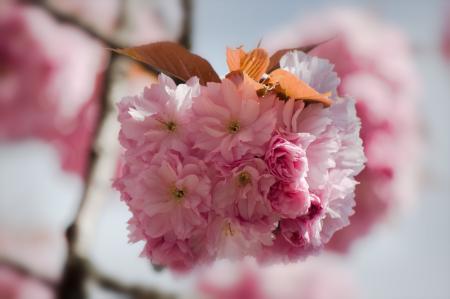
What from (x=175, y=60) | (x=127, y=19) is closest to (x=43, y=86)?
(x=127, y=19)

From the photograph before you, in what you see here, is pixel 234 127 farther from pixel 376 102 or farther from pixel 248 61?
pixel 376 102

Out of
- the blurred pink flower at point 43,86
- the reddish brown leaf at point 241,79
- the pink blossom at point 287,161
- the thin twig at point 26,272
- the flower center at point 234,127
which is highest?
the blurred pink flower at point 43,86

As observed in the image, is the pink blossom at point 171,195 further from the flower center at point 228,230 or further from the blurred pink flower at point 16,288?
the blurred pink flower at point 16,288

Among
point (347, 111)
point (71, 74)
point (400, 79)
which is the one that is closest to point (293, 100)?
point (347, 111)

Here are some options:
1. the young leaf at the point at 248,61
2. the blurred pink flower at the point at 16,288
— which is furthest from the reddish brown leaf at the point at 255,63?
the blurred pink flower at the point at 16,288

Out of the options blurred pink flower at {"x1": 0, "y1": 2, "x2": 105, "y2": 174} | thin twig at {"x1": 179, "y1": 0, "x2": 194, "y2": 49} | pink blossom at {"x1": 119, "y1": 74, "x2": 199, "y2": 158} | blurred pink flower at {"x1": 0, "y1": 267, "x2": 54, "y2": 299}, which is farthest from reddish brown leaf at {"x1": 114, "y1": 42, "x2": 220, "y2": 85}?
blurred pink flower at {"x1": 0, "y1": 267, "x2": 54, "y2": 299}

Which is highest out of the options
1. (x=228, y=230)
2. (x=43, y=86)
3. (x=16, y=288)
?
(x=43, y=86)

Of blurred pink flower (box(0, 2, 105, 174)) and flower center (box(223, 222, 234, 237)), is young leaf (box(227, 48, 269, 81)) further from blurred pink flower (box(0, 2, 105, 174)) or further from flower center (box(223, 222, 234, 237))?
blurred pink flower (box(0, 2, 105, 174))
